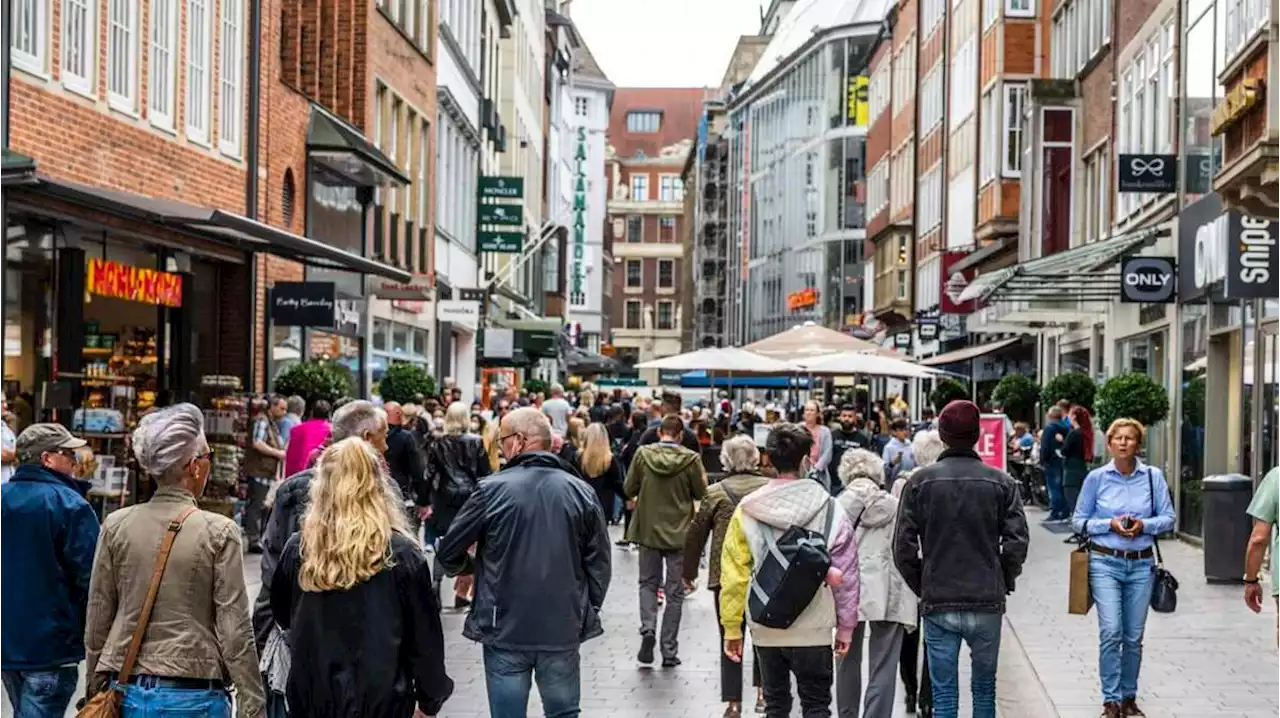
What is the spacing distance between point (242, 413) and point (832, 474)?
7.58m

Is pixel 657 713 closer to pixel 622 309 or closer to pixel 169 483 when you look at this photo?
pixel 169 483

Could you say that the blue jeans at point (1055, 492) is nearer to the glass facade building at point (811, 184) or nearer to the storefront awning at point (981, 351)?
the storefront awning at point (981, 351)

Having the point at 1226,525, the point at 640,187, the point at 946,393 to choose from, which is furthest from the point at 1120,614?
the point at 640,187

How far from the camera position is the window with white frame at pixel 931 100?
55.8 m

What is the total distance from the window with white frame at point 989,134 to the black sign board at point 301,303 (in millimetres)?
19537

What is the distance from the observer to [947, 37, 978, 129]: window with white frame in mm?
47781

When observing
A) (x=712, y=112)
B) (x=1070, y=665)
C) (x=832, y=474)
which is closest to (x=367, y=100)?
(x=832, y=474)

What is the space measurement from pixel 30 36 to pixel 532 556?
36.7 feet

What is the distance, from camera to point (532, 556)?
8.35 meters

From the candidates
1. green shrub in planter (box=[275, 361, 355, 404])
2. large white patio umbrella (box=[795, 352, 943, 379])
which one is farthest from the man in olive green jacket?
large white patio umbrella (box=[795, 352, 943, 379])

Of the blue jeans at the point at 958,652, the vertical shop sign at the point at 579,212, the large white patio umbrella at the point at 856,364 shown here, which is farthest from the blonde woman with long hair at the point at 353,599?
the vertical shop sign at the point at 579,212

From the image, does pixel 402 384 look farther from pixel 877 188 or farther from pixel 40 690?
pixel 877 188

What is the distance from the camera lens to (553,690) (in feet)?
27.6

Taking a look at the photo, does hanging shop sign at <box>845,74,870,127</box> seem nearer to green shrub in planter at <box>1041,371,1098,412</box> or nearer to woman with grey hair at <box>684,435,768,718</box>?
green shrub in planter at <box>1041,371,1098,412</box>
